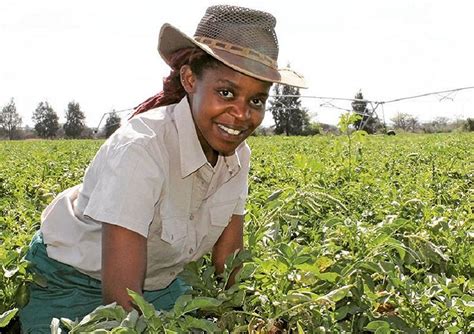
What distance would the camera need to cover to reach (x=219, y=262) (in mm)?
2480

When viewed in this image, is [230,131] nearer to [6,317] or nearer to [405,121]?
[6,317]

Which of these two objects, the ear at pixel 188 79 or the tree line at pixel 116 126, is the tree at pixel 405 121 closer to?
the tree line at pixel 116 126

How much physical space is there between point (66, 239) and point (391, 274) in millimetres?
1012

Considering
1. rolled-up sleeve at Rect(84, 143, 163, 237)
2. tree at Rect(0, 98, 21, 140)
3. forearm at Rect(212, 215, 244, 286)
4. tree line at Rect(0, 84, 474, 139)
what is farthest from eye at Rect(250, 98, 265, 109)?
tree at Rect(0, 98, 21, 140)

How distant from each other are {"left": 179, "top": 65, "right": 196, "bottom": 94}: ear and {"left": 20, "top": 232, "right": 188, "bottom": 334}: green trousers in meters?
0.69

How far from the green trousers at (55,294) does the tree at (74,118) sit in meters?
70.1

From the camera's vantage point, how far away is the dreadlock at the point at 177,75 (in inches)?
82.5

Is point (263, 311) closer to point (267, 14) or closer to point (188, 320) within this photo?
point (188, 320)

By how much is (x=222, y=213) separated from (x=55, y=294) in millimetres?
616

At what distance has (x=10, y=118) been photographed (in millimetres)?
82625

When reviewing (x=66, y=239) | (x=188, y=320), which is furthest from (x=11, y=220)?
(x=188, y=320)

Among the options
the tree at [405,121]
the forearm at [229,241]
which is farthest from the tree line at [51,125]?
the forearm at [229,241]

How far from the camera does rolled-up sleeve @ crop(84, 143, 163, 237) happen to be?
1.87 m

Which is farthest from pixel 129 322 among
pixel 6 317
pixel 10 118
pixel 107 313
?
pixel 10 118
